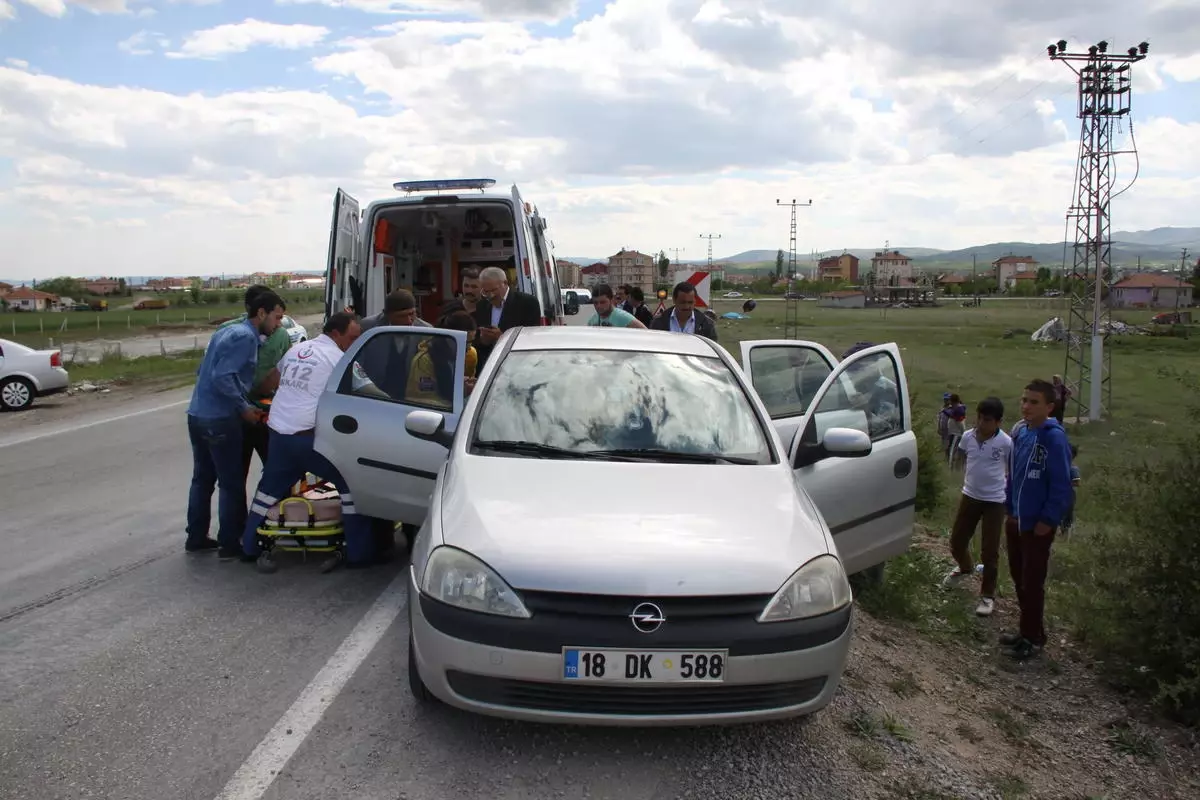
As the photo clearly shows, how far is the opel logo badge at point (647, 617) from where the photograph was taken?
3.46m

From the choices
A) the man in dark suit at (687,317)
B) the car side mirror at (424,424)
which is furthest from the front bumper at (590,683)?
the man in dark suit at (687,317)

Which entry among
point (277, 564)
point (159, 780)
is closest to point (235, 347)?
point (277, 564)

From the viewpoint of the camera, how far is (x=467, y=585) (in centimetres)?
359

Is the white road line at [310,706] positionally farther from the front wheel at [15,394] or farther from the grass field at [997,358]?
the grass field at [997,358]

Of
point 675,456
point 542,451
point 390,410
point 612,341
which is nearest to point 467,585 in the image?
point 542,451

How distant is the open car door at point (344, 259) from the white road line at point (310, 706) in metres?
A: 4.52

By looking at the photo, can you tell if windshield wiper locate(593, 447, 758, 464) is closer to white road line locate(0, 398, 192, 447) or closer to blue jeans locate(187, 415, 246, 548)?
blue jeans locate(187, 415, 246, 548)

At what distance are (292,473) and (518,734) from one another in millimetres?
2995

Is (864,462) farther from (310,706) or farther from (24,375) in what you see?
(24,375)

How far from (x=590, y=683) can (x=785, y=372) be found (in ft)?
11.3

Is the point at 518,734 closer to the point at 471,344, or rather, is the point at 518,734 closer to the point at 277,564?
the point at 277,564

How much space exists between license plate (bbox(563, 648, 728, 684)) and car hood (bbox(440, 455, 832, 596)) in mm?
210

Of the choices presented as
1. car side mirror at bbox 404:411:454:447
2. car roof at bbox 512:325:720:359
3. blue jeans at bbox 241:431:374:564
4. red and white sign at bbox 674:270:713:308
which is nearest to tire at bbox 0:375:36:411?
red and white sign at bbox 674:270:713:308

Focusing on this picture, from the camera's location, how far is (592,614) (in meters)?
3.47
